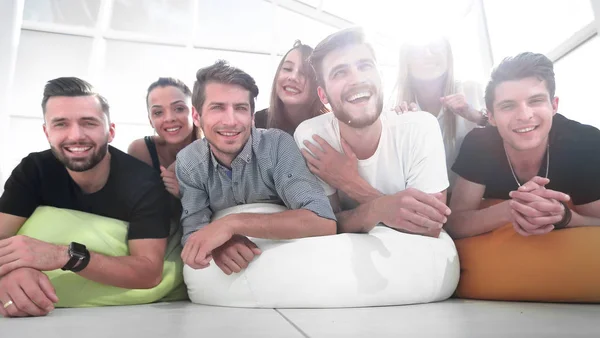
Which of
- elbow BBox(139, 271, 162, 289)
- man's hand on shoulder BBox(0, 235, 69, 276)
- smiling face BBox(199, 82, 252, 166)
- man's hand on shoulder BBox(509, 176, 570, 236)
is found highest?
smiling face BBox(199, 82, 252, 166)

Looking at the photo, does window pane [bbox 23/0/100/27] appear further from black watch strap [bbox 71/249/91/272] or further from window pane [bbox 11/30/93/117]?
black watch strap [bbox 71/249/91/272]

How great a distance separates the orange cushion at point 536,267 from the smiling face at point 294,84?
956 mm

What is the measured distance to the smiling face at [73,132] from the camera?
146 centimetres

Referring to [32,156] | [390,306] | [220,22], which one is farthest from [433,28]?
[220,22]

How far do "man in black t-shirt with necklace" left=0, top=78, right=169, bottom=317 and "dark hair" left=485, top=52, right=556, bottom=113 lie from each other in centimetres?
117

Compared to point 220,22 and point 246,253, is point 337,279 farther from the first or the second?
point 220,22

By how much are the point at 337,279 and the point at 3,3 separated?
280cm

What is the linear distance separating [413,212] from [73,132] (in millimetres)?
1074

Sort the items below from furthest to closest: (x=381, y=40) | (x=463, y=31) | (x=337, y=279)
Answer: (x=381, y=40)
(x=463, y=31)
(x=337, y=279)

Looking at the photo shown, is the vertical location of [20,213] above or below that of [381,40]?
below

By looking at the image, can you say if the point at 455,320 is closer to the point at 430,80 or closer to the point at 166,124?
the point at 430,80

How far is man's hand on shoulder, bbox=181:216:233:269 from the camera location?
122cm

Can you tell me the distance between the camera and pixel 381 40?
145 inches

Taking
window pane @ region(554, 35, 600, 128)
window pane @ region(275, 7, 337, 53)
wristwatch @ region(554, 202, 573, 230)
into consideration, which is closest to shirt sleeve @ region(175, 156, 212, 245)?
wristwatch @ region(554, 202, 573, 230)
